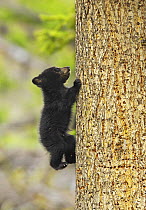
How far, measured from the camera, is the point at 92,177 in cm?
348

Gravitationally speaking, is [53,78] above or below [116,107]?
above

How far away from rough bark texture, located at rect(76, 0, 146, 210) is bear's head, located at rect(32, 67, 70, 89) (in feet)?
5.31

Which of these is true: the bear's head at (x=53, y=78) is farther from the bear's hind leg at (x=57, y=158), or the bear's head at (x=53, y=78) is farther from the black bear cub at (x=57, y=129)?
the bear's hind leg at (x=57, y=158)

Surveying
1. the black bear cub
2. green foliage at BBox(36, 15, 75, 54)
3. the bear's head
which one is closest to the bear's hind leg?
the black bear cub

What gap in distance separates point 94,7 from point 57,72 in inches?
70.6

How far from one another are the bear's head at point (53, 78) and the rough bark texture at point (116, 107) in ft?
5.31

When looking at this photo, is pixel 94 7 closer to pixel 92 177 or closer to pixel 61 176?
pixel 92 177

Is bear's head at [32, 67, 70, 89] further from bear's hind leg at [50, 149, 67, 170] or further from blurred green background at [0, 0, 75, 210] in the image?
blurred green background at [0, 0, 75, 210]

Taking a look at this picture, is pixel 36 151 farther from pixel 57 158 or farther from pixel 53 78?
pixel 57 158

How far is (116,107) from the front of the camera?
3.38 m

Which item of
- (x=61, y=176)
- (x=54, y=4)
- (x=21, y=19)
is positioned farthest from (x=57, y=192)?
(x=54, y=4)

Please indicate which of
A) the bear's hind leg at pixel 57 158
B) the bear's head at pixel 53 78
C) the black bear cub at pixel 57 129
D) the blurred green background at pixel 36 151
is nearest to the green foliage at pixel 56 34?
the blurred green background at pixel 36 151

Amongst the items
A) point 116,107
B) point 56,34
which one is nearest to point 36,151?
point 56,34

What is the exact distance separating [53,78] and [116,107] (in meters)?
1.98
